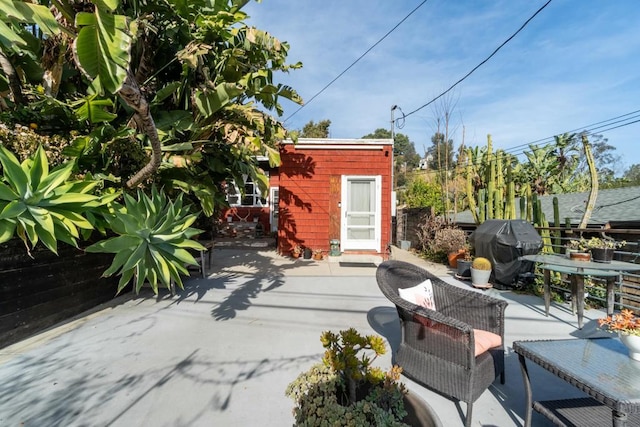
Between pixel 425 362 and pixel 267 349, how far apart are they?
1713 mm

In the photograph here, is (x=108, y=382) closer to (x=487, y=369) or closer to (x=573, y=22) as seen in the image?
(x=487, y=369)

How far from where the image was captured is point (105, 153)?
3936 mm

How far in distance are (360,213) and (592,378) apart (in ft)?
23.8

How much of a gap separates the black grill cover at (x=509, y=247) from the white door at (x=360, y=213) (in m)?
3.26

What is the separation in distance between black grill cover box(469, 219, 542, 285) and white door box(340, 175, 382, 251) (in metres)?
3.26

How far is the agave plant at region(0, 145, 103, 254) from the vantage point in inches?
78.3

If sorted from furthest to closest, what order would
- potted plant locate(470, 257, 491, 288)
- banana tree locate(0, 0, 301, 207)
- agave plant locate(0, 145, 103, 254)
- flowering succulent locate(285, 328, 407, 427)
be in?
potted plant locate(470, 257, 491, 288) → banana tree locate(0, 0, 301, 207) → agave plant locate(0, 145, 103, 254) → flowering succulent locate(285, 328, 407, 427)

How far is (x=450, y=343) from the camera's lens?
2281 mm

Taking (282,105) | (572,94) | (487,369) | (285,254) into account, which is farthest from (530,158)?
(487,369)

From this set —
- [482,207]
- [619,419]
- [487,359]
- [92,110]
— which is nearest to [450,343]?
[487,359]

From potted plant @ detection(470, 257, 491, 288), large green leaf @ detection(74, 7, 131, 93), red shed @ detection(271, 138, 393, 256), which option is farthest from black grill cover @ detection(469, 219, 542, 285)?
large green leaf @ detection(74, 7, 131, 93)

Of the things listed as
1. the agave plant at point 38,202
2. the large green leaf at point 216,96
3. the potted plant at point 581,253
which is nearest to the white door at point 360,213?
the potted plant at point 581,253

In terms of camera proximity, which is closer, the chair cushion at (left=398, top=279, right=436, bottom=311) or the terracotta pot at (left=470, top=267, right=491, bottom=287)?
the chair cushion at (left=398, top=279, right=436, bottom=311)

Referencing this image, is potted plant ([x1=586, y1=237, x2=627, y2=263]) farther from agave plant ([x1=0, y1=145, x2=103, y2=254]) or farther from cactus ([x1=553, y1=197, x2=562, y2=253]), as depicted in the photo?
agave plant ([x1=0, y1=145, x2=103, y2=254])
